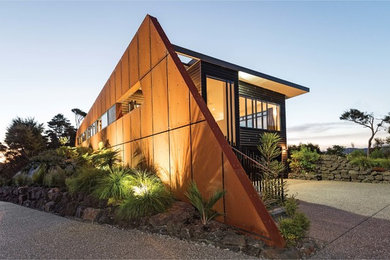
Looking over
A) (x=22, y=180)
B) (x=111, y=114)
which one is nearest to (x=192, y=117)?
(x=111, y=114)

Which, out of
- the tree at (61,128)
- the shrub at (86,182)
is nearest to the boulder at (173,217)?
the shrub at (86,182)

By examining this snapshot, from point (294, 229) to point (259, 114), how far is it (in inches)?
388

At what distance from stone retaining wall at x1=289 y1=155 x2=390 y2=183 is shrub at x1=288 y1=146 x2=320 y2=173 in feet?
0.92

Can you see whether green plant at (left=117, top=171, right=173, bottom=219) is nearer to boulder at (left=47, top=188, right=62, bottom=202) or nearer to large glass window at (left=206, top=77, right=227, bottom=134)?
boulder at (left=47, top=188, right=62, bottom=202)

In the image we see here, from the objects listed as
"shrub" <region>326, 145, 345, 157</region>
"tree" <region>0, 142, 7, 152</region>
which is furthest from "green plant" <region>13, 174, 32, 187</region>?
"shrub" <region>326, 145, 345, 157</region>

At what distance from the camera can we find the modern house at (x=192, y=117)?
13.4ft

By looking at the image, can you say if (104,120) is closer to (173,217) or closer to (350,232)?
(173,217)

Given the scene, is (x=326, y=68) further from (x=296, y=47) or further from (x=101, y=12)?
(x=101, y=12)

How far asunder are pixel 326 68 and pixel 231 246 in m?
14.4

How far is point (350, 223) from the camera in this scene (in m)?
4.42

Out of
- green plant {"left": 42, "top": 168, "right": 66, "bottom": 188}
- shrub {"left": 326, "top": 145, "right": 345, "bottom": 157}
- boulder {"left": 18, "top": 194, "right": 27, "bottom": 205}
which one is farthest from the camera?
shrub {"left": 326, "top": 145, "right": 345, "bottom": 157}

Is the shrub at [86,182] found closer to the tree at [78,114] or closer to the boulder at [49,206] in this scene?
the boulder at [49,206]

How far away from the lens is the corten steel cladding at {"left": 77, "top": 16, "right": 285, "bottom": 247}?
3828 mm

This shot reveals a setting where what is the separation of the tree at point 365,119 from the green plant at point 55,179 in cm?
2141
